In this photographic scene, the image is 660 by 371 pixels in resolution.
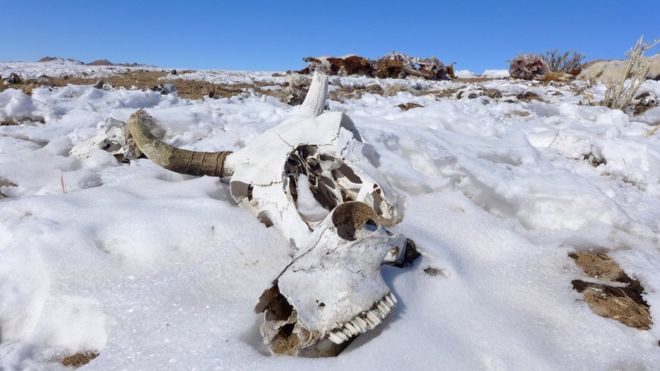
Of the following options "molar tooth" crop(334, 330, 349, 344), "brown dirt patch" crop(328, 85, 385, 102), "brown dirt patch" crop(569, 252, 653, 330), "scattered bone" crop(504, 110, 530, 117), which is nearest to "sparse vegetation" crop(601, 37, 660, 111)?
"scattered bone" crop(504, 110, 530, 117)

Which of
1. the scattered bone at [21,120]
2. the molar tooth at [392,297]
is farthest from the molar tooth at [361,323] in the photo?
the scattered bone at [21,120]

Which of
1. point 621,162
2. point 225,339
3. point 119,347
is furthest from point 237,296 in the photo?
point 621,162

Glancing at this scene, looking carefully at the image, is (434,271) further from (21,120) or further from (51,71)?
(51,71)

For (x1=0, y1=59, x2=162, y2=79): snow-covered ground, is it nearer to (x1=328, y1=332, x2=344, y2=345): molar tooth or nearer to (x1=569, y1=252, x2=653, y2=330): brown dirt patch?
(x1=328, y1=332, x2=344, y2=345): molar tooth

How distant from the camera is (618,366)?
1429mm

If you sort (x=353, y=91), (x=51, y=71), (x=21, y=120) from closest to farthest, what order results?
(x=21, y=120) < (x=353, y=91) < (x=51, y=71)

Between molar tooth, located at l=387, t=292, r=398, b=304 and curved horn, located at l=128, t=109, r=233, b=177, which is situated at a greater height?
curved horn, located at l=128, t=109, r=233, b=177

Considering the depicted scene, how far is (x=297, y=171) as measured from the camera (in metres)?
2.27

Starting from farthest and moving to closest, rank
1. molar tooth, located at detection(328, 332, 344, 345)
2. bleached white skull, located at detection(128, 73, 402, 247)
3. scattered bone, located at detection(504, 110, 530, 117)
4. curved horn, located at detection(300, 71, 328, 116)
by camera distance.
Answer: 1. scattered bone, located at detection(504, 110, 530, 117)
2. curved horn, located at detection(300, 71, 328, 116)
3. bleached white skull, located at detection(128, 73, 402, 247)
4. molar tooth, located at detection(328, 332, 344, 345)

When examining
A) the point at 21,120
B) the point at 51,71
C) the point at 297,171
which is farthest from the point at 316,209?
the point at 51,71

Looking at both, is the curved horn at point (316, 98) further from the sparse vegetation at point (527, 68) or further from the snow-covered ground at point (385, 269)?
the sparse vegetation at point (527, 68)

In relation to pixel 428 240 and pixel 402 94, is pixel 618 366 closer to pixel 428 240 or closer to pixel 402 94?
pixel 428 240

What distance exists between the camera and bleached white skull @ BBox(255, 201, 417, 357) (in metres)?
1.30

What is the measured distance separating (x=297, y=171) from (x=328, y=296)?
1040mm
